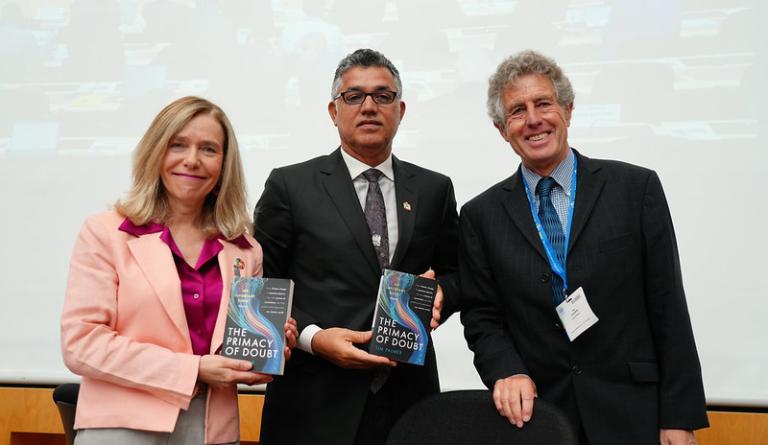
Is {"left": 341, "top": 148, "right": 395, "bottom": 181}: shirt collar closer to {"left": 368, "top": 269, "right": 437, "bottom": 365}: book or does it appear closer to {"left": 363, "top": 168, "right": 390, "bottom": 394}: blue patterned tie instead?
{"left": 363, "top": 168, "right": 390, "bottom": 394}: blue patterned tie

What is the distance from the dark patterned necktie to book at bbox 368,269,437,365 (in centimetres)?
26

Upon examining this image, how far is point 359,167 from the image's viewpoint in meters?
2.32

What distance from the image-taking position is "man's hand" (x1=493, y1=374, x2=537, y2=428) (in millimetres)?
1681

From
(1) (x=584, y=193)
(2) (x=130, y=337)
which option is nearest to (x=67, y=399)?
(2) (x=130, y=337)

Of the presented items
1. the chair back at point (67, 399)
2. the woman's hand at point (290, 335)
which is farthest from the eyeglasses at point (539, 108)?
the chair back at point (67, 399)

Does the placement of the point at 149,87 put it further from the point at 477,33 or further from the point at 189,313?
the point at 189,313

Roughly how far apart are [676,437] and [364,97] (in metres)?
1.36

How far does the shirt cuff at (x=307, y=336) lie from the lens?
208cm

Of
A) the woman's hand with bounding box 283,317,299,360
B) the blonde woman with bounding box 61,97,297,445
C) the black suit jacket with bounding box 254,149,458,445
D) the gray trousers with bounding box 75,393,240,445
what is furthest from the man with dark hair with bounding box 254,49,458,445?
the gray trousers with bounding box 75,393,240,445

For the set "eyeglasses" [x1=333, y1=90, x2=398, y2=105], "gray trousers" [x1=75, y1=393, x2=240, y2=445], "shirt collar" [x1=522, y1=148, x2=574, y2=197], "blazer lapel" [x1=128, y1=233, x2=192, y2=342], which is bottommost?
"gray trousers" [x1=75, y1=393, x2=240, y2=445]

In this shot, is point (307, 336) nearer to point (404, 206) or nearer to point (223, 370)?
point (223, 370)

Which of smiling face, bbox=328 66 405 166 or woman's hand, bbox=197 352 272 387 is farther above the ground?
smiling face, bbox=328 66 405 166

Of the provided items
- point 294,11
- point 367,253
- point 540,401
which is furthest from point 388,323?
point 294,11

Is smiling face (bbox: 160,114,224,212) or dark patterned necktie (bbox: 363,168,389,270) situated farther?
dark patterned necktie (bbox: 363,168,389,270)
